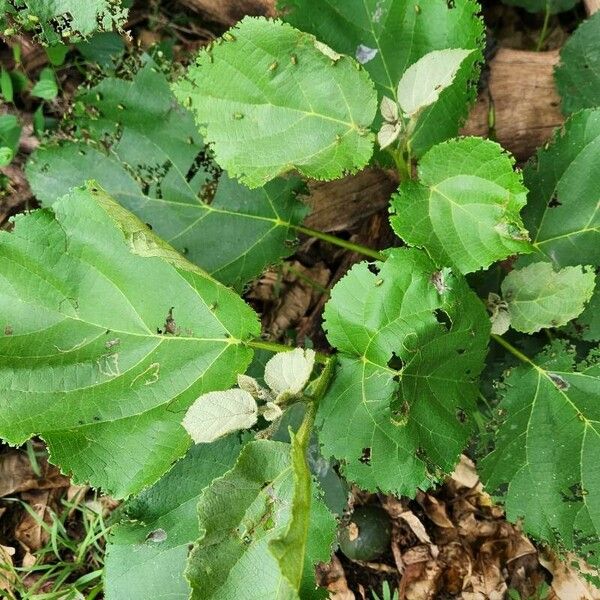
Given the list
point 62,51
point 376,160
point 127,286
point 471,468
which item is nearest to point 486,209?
point 376,160

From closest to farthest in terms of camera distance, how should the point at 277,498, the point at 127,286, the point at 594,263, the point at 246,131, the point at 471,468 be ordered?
the point at 277,498 → the point at 246,131 → the point at 127,286 → the point at 594,263 → the point at 471,468

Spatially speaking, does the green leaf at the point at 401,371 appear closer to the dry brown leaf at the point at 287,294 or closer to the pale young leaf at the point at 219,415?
the pale young leaf at the point at 219,415

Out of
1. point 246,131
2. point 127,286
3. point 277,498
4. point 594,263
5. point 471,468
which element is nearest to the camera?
point 277,498

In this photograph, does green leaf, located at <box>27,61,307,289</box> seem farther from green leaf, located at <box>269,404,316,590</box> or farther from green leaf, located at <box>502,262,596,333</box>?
green leaf, located at <box>269,404,316,590</box>

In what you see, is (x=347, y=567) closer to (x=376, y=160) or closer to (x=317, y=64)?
(x=376, y=160)

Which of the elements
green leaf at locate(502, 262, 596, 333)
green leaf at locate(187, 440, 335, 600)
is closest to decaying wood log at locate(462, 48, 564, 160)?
green leaf at locate(502, 262, 596, 333)

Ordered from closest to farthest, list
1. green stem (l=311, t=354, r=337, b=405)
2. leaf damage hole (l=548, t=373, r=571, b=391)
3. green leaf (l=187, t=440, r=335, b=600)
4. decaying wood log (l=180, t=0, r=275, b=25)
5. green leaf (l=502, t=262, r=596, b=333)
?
green leaf (l=187, t=440, r=335, b=600)
green stem (l=311, t=354, r=337, b=405)
green leaf (l=502, t=262, r=596, b=333)
leaf damage hole (l=548, t=373, r=571, b=391)
decaying wood log (l=180, t=0, r=275, b=25)

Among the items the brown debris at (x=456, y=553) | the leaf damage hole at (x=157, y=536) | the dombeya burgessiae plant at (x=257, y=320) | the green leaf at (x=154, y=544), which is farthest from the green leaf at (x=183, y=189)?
the brown debris at (x=456, y=553)
